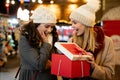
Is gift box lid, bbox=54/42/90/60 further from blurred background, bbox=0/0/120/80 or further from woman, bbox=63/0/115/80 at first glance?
blurred background, bbox=0/0/120/80

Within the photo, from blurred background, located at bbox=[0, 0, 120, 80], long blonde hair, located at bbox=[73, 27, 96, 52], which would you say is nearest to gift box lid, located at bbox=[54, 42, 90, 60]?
long blonde hair, located at bbox=[73, 27, 96, 52]

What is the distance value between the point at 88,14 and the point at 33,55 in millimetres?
692

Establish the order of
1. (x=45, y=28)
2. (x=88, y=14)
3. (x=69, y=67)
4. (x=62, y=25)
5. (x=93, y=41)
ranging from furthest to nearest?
(x=62, y=25)
(x=45, y=28)
(x=88, y=14)
(x=93, y=41)
(x=69, y=67)

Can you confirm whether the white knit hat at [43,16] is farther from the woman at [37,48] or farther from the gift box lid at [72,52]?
the gift box lid at [72,52]

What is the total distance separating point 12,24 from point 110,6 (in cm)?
1516

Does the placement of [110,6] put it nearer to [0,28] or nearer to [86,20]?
[86,20]

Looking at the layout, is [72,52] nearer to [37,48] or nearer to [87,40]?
[87,40]

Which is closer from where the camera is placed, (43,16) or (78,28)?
(78,28)

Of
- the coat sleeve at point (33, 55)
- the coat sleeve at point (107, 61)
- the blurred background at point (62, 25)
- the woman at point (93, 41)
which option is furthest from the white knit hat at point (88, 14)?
the blurred background at point (62, 25)

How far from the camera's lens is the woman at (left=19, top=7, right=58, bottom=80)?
2.77m

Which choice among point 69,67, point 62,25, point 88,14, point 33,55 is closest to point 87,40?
point 88,14

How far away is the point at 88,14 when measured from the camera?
282 cm

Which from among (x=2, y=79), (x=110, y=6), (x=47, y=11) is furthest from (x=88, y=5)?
(x=2, y=79)

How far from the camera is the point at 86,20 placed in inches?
→ 109
